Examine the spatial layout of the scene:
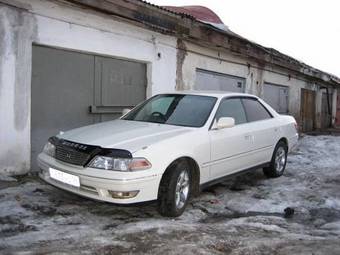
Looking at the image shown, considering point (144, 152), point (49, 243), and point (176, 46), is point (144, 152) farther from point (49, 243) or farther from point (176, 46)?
point (176, 46)

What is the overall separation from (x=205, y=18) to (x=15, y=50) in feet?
37.0

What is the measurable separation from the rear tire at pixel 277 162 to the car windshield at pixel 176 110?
6.38 feet

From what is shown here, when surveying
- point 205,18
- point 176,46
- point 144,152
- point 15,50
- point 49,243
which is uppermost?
point 205,18

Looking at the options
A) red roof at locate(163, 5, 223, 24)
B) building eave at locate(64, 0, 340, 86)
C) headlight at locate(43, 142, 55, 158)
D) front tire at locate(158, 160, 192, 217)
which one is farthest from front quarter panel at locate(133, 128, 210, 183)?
red roof at locate(163, 5, 223, 24)

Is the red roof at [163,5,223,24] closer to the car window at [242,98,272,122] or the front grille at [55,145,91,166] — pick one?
the car window at [242,98,272,122]

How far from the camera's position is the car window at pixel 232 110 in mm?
6053

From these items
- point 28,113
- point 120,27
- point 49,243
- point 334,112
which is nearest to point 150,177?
point 49,243

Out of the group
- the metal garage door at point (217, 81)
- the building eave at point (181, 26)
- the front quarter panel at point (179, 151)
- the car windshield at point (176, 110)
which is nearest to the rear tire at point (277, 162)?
the car windshield at point (176, 110)

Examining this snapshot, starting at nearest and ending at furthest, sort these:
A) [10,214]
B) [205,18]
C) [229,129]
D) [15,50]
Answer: [10,214] → [229,129] → [15,50] → [205,18]

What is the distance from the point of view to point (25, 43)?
6.75 meters

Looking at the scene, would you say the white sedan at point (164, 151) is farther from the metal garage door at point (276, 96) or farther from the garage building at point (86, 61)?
the metal garage door at point (276, 96)

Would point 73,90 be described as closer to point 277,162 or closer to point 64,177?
point 64,177

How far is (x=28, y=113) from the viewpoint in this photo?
6.86 meters

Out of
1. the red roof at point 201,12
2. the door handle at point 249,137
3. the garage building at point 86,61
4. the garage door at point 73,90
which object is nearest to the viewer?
the door handle at point 249,137
